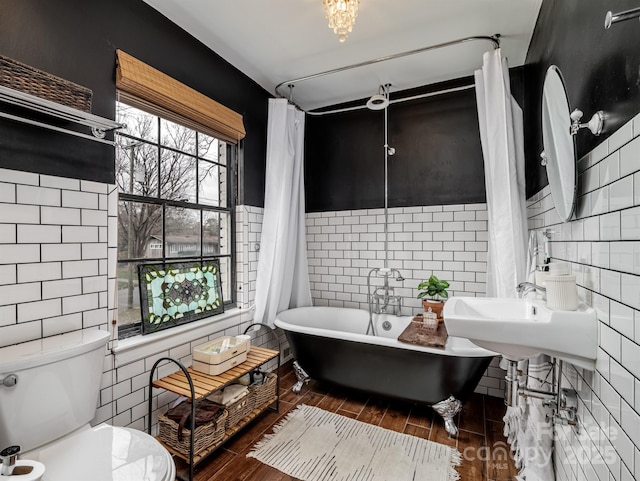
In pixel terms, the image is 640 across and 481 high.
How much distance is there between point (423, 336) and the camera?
7.63ft

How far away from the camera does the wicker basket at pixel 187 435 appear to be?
1812 mm

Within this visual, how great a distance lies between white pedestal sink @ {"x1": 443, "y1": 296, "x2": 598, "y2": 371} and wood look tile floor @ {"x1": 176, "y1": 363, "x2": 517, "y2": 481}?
3.18ft

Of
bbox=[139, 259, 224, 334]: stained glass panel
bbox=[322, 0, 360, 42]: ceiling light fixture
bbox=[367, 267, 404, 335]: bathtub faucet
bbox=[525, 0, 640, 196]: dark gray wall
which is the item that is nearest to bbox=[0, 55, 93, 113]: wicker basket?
bbox=[139, 259, 224, 334]: stained glass panel

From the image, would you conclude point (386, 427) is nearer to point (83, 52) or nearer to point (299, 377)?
point (299, 377)

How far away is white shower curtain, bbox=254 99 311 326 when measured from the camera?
116 inches

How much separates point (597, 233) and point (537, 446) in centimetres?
125

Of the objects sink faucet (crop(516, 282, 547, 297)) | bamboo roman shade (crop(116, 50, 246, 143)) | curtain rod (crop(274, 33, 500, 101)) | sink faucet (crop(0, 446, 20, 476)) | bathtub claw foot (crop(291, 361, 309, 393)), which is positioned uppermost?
curtain rod (crop(274, 33, 500, 101))

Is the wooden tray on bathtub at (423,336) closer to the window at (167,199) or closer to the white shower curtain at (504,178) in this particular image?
the white shower curtain at (504,178)

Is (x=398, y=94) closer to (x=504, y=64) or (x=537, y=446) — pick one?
(x=504, y=64)

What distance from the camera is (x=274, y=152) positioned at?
9.84 ft

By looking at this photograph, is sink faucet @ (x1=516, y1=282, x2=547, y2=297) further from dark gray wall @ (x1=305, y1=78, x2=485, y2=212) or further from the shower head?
the shower head

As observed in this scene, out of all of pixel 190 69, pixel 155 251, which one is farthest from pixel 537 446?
pixel 190 69

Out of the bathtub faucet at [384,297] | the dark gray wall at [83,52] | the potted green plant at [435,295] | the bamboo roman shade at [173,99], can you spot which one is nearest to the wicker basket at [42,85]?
the dark gray wall at [83,52]

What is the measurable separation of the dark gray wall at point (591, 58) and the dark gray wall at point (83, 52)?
7.48 ft
